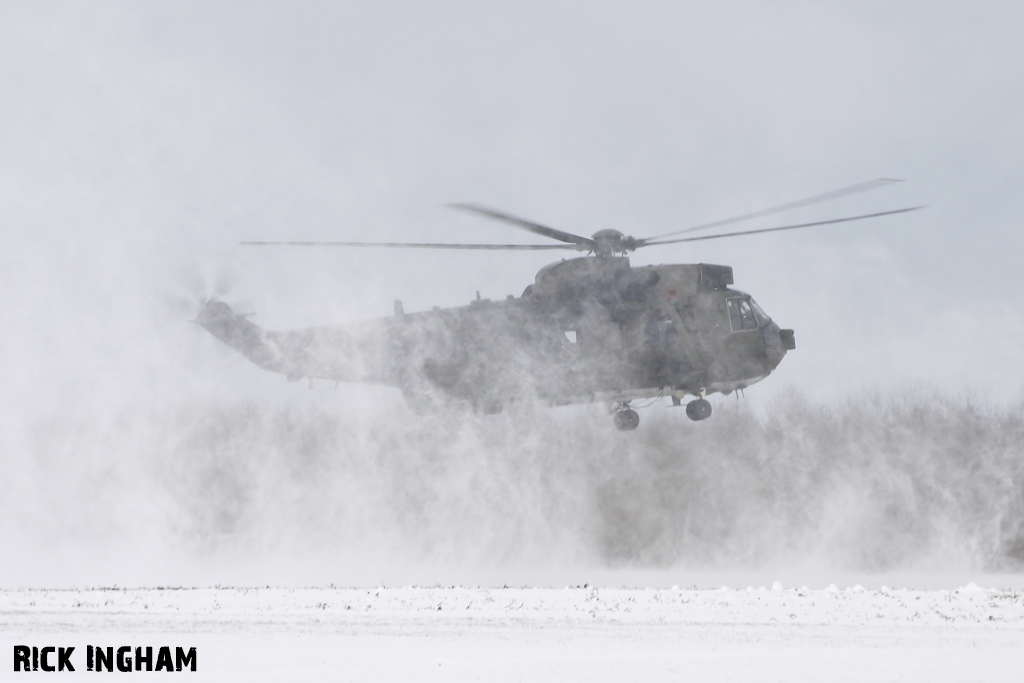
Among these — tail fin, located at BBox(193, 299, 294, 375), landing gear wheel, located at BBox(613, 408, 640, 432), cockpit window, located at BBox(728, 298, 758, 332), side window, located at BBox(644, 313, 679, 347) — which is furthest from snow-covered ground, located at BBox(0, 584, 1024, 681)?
cockpit window, located at BBox(728, 298, 758, 332)

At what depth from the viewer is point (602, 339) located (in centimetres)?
2056

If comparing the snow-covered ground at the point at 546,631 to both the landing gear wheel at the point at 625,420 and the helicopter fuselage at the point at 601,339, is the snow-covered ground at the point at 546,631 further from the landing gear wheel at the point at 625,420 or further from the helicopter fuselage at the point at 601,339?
the helicopter fuselage at the point at 601,339

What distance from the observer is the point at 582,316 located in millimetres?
20672

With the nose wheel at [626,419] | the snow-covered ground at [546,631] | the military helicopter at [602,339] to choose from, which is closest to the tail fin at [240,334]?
the military helicopter at [602,339]

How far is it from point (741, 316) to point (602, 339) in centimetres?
298

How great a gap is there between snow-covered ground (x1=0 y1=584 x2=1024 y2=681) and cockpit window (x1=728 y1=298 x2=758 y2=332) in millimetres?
5845

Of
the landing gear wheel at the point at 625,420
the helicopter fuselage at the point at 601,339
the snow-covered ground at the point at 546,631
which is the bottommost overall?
the snow-covered ground at the point at 546,631

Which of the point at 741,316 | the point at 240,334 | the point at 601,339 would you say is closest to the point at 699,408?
the point at 741,316

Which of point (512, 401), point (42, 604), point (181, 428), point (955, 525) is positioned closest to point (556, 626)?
point (512, 401)

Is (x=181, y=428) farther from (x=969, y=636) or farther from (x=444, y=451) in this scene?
(x=969, y=636)

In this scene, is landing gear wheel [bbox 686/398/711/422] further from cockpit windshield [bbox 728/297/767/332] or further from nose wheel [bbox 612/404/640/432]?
cockpit windshield [bbox 728/297/767/332]

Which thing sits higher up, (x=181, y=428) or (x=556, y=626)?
(x=181, y=428)

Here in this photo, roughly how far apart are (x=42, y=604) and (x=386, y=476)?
2268 cm

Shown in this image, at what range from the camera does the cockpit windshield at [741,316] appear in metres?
20.8
